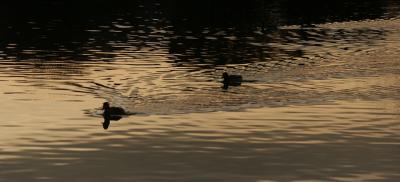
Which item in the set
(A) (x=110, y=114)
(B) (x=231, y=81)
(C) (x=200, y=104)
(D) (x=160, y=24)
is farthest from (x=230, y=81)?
(D) (x=160, y=24)

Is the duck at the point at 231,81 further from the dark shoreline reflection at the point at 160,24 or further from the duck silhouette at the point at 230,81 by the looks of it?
the dark shoreline reflection at the point at 160,24

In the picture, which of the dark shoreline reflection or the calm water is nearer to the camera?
the calm water

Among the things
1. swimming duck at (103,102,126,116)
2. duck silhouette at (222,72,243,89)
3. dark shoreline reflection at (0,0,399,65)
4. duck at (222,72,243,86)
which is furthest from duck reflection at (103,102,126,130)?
dark shoreline reflection at (0,0,399,65)

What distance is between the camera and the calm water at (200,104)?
135 feet

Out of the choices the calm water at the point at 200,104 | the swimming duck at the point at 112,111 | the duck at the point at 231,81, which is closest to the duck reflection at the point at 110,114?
the swimming duck at the point at 112,111

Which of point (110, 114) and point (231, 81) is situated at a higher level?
point (110, 114)

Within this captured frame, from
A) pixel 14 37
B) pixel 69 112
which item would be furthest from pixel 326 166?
pixel 14 37

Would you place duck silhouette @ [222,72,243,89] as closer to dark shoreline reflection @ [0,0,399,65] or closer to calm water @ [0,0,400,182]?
calm water @ [0,0,400,182]

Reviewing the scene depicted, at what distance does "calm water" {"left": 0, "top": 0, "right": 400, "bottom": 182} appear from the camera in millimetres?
41125

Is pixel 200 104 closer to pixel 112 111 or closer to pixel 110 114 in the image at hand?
pixel 112 111

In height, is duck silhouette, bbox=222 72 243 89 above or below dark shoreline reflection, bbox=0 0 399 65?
above

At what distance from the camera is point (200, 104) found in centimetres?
5825

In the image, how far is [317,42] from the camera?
104m

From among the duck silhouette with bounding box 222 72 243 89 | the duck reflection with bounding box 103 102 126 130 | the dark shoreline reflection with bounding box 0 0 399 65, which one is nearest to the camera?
the duck reflection with bounding box 103 102 126 130
